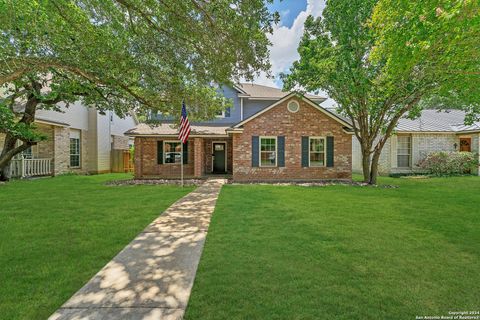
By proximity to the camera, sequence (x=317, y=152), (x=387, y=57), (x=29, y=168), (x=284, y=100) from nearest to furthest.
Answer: (x=387, y=57) < (x=284, y=100) < (x=317, y=152) < (x=29, y=168)

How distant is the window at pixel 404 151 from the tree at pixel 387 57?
16.5 ft

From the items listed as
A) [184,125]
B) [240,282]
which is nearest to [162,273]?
[240,282]

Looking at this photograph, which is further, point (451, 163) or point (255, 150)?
point (451, 163)

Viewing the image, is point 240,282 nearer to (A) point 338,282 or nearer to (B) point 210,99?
(A) point 338,282

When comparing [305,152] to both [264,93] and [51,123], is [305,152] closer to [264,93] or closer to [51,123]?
[264,93]

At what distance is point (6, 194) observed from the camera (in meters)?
9.72

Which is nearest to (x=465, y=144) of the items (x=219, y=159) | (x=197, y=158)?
(x=219, y=159)

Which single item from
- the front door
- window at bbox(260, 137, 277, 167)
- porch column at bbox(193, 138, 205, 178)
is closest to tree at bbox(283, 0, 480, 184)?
window at bbox(260, 137, 277, 167)

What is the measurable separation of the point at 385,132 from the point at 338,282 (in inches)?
485

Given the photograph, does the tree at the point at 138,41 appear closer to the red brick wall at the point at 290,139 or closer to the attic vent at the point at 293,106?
the red brick wall at the point at 290,139

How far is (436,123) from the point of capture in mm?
19141

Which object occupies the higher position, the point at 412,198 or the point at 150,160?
the point at 150,160

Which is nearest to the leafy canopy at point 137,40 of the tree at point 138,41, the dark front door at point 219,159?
the tree at point 138,41

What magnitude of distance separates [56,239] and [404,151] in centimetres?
2030
